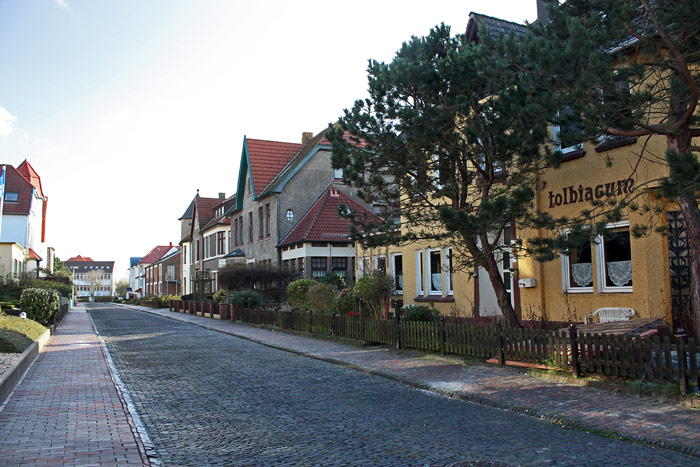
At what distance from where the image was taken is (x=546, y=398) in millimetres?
8484

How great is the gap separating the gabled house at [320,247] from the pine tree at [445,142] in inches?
698

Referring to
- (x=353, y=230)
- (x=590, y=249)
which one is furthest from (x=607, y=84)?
(x=353, y=230)

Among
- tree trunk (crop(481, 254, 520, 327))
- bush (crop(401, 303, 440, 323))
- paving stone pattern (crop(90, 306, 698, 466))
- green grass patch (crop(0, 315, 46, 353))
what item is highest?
tree trunk (crop(481, 254, 520, 327))

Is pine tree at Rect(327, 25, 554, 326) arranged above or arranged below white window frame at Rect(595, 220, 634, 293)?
above

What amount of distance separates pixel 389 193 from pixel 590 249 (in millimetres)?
4877

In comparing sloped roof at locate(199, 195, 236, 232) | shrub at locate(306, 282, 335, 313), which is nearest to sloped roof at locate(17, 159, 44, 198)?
sloped roof at locate(199, 195, 236, 232)

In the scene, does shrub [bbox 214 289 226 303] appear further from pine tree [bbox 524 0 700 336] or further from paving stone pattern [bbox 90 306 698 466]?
pine tree [bbox 524 0 700 336]

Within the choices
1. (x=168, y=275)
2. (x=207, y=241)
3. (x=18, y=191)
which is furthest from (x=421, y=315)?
(x=168, y=275)

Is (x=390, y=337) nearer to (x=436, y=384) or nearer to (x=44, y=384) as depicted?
(x=436, y=384)

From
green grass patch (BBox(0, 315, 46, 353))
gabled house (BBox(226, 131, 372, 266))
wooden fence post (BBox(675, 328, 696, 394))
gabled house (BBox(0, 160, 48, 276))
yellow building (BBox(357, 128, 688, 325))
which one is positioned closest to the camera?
wooden fence post (BBox(675, 328, 696, 394))

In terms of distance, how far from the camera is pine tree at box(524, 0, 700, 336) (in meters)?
8.30

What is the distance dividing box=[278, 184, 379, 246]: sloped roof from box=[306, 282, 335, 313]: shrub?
31.5 ft

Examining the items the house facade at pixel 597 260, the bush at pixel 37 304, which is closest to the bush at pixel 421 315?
the house facade at pixel 597 260

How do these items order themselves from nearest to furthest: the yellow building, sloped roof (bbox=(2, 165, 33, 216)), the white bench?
the yellow building → the white bench → sloped roof (bbox=(2, 165, 33, 216))
